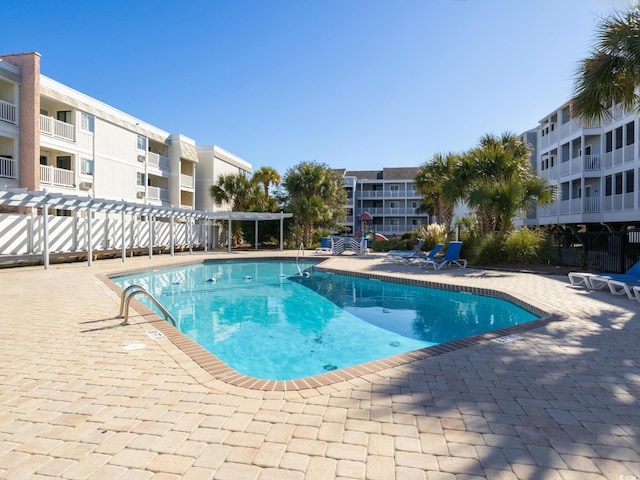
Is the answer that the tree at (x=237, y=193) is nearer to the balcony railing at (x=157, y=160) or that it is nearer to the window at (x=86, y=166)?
the balcony railing at (x=157, y=160)

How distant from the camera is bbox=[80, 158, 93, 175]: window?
2127 centimetres

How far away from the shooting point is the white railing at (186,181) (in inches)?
1176

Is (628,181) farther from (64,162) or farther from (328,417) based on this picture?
(64,162)

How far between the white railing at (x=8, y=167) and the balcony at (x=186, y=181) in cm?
1231

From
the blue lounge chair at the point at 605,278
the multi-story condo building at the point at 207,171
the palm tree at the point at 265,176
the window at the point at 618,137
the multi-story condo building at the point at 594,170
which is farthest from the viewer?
the multi-story condo building at the point at 207,171

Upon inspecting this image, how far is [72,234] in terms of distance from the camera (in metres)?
15.8

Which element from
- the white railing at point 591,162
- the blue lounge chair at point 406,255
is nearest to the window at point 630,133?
the white railing at point 591,162

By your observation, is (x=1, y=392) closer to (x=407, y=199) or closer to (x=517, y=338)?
(x=517, y=338)

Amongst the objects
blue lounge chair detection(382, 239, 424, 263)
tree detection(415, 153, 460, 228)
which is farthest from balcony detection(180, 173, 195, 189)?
blue lounge chair detection(382, 239, 424, 263)

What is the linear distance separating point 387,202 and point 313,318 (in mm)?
46915

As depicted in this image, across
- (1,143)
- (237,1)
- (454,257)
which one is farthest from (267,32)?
(1,143)

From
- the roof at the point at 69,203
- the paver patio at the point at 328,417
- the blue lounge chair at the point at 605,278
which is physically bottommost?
the paver patio at the point at 328,417

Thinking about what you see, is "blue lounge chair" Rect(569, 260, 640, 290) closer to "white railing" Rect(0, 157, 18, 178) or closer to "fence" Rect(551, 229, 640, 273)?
"fence" Rect(551, 229, 640, 273)

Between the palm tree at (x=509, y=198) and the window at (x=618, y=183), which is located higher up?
the window at (x=618, y=183)
